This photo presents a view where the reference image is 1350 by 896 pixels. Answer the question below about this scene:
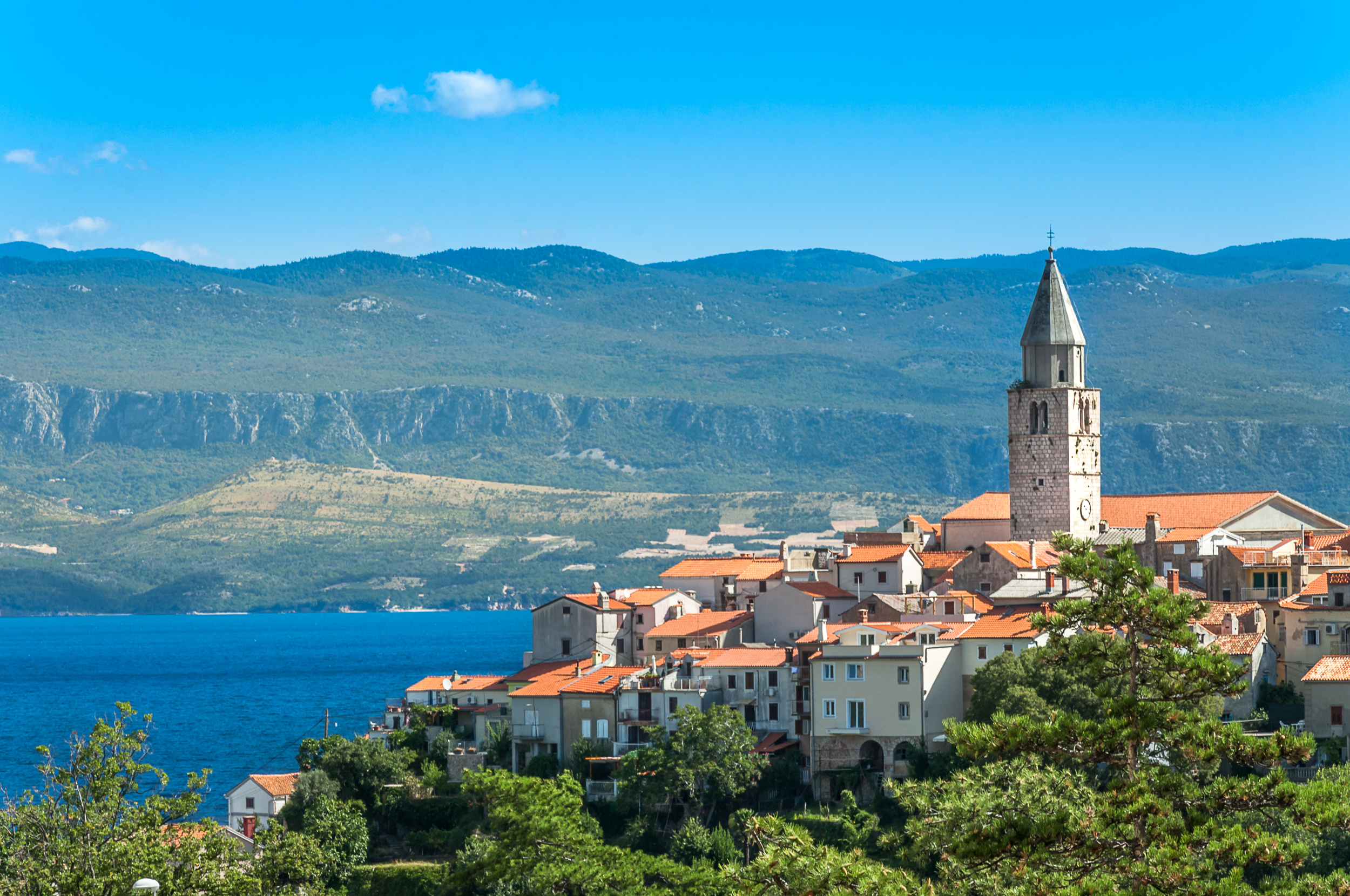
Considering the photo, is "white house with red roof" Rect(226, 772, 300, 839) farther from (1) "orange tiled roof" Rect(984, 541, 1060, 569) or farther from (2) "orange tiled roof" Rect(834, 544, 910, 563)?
(1) "orange tiled roof" Rect(984, 541, 1060, 569)

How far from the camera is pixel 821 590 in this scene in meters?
88.9

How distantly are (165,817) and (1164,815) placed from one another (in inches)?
788

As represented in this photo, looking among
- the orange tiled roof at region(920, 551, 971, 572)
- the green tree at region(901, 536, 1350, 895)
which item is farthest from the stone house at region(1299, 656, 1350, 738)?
the green tree at region(901, 536, 1350, 895)

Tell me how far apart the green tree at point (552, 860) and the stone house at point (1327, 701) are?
66.4 ft

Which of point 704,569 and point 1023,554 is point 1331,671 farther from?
point 704,569

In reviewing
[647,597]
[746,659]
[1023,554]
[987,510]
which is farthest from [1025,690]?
[987,510]

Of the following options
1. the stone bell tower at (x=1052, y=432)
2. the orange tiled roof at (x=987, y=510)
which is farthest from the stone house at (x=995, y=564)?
the orange tiled roof at (x=987, y=510)

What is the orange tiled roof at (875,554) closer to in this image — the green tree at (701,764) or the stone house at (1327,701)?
the green tree at (701,764)

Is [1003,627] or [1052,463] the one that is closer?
[1003,627]

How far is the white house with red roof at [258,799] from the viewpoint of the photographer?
80312mm

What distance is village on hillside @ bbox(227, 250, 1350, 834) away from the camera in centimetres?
7169

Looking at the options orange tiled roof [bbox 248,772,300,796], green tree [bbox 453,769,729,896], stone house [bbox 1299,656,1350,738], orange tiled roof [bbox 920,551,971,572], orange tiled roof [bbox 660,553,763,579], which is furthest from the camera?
orange tiled roof [bbox 660,553,763,579]

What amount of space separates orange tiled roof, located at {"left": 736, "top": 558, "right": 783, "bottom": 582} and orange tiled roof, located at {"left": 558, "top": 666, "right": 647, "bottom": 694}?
1514 cm

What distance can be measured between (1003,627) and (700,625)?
1820cm
